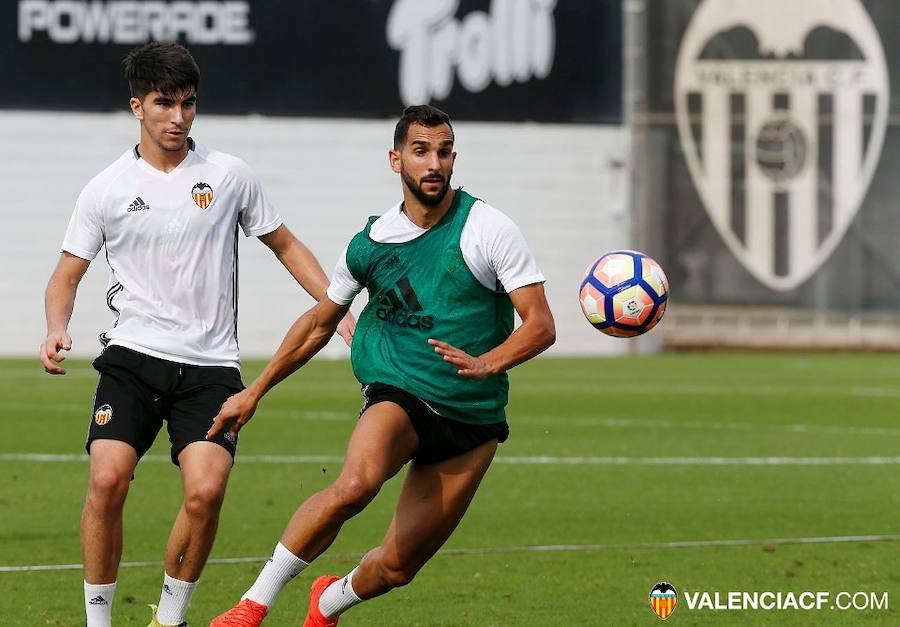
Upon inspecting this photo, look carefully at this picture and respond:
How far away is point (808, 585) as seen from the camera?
8703mm

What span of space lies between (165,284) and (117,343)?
34cm

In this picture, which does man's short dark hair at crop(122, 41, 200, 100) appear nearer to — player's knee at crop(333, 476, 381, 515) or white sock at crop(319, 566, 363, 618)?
player's knee at crop(333, 476, 381, 515)

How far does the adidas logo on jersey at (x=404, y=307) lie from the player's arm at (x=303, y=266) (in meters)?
0.45

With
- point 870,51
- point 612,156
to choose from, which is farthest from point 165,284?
point 870,51

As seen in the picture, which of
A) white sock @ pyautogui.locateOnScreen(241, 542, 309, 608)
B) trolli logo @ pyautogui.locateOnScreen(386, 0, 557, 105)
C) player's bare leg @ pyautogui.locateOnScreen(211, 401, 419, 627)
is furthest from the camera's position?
trolli logo @ pyautogui.locateOnScreen(386, 0, 557, 105)

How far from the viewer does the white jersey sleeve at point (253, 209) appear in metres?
7.66

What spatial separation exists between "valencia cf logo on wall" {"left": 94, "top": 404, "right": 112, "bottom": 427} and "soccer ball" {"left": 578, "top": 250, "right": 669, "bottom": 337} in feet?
7.97

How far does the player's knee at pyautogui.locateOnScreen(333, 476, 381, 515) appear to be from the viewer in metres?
6.75

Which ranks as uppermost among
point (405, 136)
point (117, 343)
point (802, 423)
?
point (405, 136)

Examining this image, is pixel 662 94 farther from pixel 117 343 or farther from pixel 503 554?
pixel 117 343

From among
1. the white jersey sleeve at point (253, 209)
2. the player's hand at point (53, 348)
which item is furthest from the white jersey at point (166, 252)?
the player's hand at point (53, 348)

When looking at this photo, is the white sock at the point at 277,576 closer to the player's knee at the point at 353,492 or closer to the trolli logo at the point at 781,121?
the player's knee at the point at 353,492

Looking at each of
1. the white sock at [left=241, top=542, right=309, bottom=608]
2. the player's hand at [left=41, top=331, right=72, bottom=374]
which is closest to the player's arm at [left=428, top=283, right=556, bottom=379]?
the white sock at [left=241, top=542, right=309, bottom=608]

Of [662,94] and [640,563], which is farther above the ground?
[662,94]
